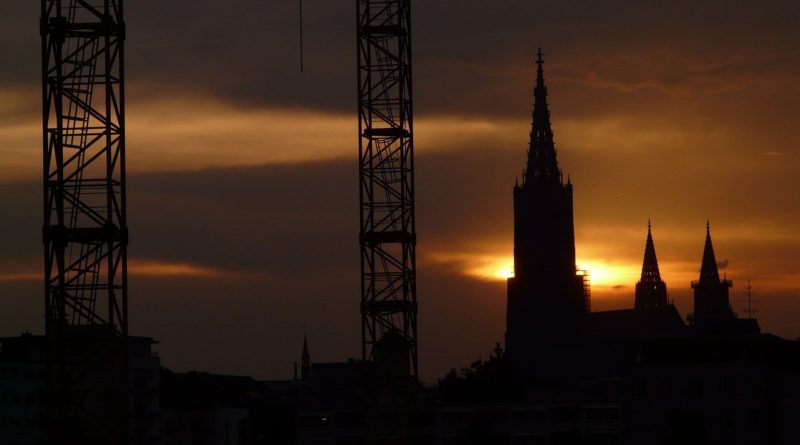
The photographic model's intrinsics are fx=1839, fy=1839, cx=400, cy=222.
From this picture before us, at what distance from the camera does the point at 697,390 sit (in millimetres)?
120812

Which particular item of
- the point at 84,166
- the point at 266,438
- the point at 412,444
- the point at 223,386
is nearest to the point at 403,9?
the point at 412,444

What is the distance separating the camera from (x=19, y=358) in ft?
418

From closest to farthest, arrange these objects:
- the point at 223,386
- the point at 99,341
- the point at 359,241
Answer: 1. the point at 99,341
2. the point at 359,241
3. the point at 223,386

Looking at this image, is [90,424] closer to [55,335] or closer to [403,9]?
[55,335]

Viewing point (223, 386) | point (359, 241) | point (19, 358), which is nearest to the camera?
point (359, 241)

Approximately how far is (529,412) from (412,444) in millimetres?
40254

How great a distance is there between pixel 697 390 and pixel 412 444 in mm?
34890

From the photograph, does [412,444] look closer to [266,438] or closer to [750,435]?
[750,435]

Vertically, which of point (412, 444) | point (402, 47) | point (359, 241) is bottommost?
point (412, 444)

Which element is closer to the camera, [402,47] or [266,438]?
[402,47]

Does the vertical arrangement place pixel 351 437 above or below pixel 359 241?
below

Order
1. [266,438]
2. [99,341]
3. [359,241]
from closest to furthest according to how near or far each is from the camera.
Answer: [99,341], [359,241], [266,438]

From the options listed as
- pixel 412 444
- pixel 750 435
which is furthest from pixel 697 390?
pixel 412 444

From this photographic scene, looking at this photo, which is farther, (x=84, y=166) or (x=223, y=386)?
(x=223, y=386)
